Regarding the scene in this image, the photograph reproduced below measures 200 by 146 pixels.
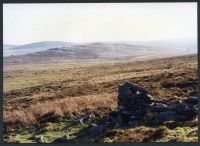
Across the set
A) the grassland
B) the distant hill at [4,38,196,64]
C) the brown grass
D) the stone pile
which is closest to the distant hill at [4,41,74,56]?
the distant hill at [4,38,196,64]

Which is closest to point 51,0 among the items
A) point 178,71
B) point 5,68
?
point 5,68

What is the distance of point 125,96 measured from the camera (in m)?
17.5

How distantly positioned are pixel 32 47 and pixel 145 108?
18.2 feet

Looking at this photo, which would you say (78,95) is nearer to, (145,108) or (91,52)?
(145,108)

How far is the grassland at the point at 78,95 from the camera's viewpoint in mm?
16250

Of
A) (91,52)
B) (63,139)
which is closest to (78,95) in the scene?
(63,139)

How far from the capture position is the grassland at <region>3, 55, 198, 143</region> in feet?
53.3

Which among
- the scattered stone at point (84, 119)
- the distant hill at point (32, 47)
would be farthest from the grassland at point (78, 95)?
the distant hill at point (32, 47)

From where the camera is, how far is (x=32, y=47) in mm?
18766

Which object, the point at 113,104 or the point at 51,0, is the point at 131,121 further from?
the point at 51,0

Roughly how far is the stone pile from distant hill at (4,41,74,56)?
331cm

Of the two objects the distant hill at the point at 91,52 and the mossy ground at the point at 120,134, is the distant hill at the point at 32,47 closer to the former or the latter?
the distant hill at the point at 91,52

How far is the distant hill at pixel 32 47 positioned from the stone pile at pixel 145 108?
Result: 331cm

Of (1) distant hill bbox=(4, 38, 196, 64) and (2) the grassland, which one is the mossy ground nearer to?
(2) the grassland
